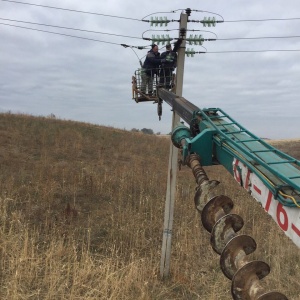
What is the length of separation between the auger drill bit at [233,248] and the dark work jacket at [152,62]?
17.8ft

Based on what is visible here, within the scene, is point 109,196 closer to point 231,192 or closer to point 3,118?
point 231,192

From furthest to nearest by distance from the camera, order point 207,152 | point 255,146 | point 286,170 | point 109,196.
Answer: point 109,196
point 207,152
point 255,146
point 286,170

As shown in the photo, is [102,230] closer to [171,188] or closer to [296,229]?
[171,188]

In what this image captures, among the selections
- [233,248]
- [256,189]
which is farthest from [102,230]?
[233,248]

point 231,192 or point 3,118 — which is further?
point 3,118

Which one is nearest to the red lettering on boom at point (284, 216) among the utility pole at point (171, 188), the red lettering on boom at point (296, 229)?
the red lettering on boom at point (296, 229)

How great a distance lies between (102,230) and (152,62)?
12.9ft

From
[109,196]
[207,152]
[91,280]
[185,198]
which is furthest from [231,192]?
[207,152]

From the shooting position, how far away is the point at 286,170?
2.29 meters

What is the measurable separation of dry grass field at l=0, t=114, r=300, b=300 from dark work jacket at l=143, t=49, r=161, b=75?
3.40 metres

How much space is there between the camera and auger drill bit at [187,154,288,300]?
65.9 inches

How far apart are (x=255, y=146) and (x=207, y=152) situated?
50 cm

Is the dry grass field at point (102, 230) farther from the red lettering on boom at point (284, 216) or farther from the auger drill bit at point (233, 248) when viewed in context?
the red lettering on boom at point (284, 216)

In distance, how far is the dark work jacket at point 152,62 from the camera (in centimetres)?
743
